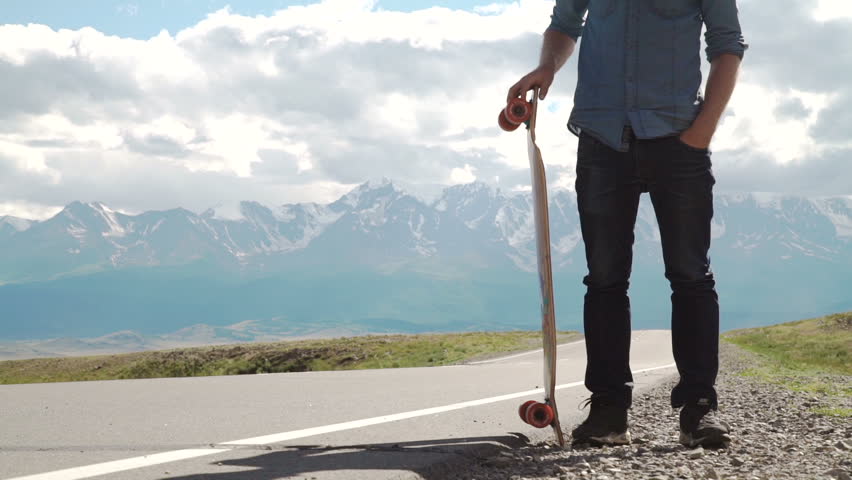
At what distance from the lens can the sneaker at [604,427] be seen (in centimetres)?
381

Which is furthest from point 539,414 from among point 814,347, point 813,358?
point 814,347

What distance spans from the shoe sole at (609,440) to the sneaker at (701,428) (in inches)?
10.1

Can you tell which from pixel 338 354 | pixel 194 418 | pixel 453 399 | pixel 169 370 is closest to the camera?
pixel 194 418

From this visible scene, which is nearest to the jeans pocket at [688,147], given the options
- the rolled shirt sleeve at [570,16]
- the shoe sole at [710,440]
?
the rolled shirt sleeve at [570,16]

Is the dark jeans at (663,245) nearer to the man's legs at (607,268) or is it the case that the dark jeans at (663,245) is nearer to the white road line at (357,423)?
the man's legs at (607,268)

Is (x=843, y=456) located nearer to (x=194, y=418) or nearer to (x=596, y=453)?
(x=596, y=453)

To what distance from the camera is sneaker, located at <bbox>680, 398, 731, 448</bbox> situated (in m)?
3.69

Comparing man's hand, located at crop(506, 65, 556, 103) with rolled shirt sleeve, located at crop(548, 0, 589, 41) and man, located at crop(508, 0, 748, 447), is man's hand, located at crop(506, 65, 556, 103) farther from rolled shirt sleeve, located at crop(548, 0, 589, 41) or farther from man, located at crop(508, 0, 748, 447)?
rolled shirt sleeve, located at crop(548, 0, 589, 41)

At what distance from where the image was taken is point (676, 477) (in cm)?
306

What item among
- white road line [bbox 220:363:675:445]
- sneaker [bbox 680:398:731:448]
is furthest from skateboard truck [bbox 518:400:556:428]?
white road line [bbox 220:363:675:445]

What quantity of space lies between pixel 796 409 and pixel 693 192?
2.73 metres

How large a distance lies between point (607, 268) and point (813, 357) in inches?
960

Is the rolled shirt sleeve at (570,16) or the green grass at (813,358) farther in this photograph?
the green grass at (813,358)

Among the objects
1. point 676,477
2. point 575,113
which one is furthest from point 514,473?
point 575,113
